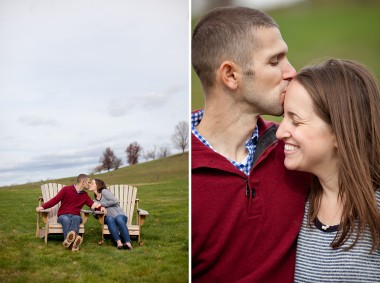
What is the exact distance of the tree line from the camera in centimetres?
222

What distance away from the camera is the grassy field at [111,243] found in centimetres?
214

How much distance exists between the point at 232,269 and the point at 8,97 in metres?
1.03

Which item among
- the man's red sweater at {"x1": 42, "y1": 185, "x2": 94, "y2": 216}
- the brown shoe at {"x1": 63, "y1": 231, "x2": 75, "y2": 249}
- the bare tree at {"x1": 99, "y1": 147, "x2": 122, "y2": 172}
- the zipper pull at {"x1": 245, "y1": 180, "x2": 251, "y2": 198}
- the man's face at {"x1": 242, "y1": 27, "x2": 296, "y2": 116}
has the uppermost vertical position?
the man's face at {"x1": 242, "y1": 27, "x2": 296, "y2": 116}

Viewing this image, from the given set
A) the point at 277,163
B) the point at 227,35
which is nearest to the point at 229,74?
the point at 227,35

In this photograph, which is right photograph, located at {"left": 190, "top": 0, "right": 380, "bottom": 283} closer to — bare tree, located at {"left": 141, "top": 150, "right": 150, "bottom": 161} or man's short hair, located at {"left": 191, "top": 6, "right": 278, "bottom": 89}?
man's short hair, located at {"left": 191, "top": 6, "right": 278, "bottom": 89}

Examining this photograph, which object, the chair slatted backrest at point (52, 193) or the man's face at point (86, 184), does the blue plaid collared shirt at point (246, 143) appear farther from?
the chair slatted backrest at point (52, 193)

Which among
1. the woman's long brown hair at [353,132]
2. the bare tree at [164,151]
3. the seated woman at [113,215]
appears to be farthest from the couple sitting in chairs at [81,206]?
the woman's long brown hair at [353,132]

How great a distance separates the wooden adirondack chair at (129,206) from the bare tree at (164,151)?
0.53 feet

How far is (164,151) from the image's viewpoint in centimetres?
228

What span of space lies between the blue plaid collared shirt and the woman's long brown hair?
0.98 feet

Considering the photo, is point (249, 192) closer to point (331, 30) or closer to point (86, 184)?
point (86, 184)

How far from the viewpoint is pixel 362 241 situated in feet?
6.95

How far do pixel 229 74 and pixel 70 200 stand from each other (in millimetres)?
743

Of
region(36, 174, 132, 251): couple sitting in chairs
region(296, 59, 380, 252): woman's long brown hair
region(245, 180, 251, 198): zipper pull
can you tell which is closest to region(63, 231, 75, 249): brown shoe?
region(36, 174, 132, 251): couple sitting in chairs
